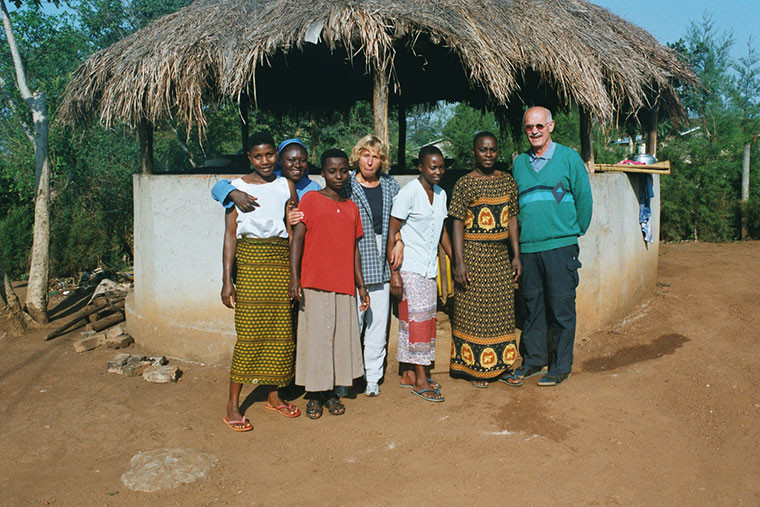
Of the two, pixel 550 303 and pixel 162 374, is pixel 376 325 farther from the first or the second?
pixel 162 374

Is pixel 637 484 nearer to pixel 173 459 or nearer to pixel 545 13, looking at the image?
pixel 173 459

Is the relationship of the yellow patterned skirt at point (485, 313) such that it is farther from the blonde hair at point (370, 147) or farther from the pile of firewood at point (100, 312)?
the pile of firewood at point (100, 312)

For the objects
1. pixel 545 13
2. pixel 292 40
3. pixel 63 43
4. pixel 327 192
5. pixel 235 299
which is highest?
pixel 63 43

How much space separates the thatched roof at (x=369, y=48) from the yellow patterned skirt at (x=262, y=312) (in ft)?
4.46

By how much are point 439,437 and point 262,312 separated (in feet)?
4.12

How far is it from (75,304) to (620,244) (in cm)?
612

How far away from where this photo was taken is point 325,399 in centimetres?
388

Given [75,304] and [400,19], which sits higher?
[400,19]

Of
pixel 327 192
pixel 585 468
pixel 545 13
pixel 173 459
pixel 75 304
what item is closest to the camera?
pixel 585 468

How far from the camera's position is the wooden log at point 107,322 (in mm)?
5902

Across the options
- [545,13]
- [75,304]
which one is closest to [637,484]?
[545,13]

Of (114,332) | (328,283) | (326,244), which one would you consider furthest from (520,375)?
(114,332)

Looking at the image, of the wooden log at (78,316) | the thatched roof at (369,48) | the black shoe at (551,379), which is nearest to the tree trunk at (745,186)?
the thatched roof at (369,48)

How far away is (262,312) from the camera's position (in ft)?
11.6
